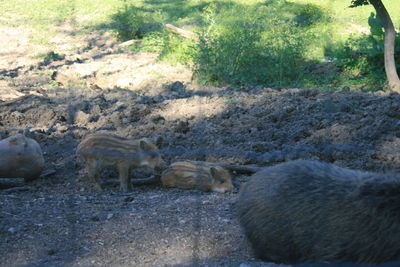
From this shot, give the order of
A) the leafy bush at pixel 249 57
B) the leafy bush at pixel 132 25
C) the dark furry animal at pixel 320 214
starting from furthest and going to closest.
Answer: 1. the leafy bush at pixel 132 25
2. the leafy bush at pixel 249 57
3. the dark furry animal at pixel 320 214

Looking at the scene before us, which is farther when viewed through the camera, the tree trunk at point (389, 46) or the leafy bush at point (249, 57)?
the leafy bush at point (249, 57)

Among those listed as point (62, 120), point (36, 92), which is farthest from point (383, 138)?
point (36, 92)

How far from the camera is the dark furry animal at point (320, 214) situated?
2.71 m

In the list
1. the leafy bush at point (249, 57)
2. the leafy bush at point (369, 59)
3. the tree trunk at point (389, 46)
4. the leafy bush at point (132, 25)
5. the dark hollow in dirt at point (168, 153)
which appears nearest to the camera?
the dark hollow in dirt at point (168, 153)

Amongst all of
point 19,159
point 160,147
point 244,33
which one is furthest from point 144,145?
point 244,33

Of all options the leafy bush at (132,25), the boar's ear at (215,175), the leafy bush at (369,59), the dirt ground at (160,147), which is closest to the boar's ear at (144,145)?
the dirt ground at (160,147)

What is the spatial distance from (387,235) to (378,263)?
0.13 meters

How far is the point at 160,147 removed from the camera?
193 inches

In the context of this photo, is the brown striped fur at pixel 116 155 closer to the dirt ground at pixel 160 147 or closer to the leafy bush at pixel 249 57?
the dirt ground at pixel 160 147

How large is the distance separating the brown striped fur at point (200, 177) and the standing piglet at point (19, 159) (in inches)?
39.0

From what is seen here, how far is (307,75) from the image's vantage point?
26.4 ft

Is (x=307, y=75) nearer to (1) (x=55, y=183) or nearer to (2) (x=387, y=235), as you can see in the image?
(1) (x=55, y=183)

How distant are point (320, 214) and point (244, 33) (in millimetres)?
5579

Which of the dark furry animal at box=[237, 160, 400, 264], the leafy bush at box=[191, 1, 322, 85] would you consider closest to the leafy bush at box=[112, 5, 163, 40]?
the leafy bush at box=[191, 1, 322, 85]
